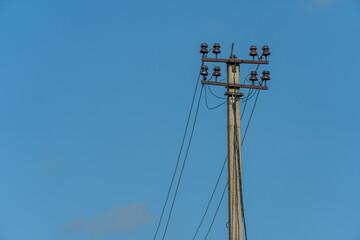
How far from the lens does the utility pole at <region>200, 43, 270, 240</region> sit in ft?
76.4

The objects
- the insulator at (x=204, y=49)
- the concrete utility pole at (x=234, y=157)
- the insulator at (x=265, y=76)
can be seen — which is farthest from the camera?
the insulator at (x=265, y=76)

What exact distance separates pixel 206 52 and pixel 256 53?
149 centimetres

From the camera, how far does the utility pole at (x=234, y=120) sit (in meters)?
23.3

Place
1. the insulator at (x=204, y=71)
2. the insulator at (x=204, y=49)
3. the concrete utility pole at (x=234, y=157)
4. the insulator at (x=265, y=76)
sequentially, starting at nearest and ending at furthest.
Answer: the concrete utility pole at (x=234, y=157) < the insulator at (x=204, y=71) < the insulator at (x=204, y=49) < the insulator at (x=265, y=76)

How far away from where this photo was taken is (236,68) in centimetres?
2469

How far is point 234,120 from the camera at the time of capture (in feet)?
79.2

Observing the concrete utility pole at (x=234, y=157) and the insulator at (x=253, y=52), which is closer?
the concrete utility pole at (x=234, y=157)

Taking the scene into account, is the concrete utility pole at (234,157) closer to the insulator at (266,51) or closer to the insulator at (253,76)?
the insulator at (253,76)

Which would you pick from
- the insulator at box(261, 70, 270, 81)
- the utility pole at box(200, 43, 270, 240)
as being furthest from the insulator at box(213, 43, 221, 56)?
the insulator at box(261, 70, 270, 81)

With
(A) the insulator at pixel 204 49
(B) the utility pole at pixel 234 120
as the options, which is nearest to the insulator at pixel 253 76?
(B) the utility pole at pixel 234 120

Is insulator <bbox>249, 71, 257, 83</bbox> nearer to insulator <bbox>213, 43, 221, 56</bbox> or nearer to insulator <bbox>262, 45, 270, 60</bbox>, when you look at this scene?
insulator <bbox>262, 45, 270, 60</bbox>

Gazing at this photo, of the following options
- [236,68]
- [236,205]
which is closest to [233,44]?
[236,68]

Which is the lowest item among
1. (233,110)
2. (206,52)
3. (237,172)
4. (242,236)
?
(242,236)

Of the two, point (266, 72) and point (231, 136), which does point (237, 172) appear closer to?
point (231, 136)
